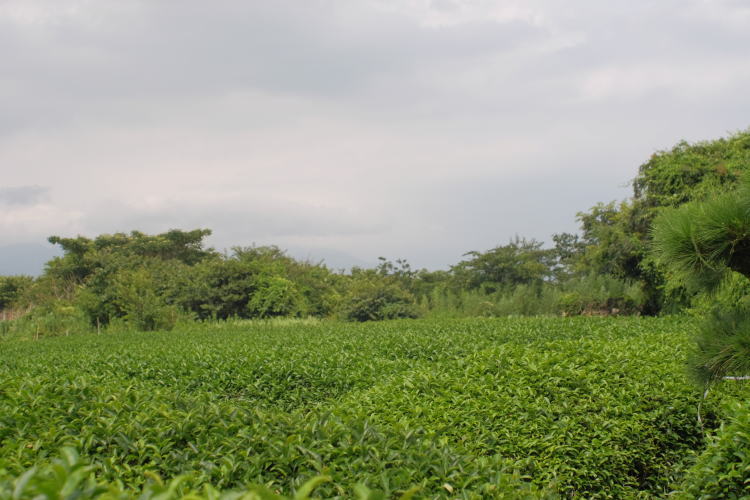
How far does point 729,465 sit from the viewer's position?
345 centimetres

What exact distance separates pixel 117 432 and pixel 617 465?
3.82 metres

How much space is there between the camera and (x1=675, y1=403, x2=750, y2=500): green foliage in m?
3.41

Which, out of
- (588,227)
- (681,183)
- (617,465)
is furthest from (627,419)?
(588,227)

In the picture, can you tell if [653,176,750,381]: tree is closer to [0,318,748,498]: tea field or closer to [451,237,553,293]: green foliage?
[0,318,748,498]: tea field

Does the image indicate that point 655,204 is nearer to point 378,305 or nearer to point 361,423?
point 378,305

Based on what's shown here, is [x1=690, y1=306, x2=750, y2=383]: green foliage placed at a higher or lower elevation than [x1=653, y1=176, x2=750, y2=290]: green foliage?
lower

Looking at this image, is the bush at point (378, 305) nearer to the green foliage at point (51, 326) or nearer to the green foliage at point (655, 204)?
the green foliage at point (655, 204)

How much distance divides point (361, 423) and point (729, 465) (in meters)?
2.17

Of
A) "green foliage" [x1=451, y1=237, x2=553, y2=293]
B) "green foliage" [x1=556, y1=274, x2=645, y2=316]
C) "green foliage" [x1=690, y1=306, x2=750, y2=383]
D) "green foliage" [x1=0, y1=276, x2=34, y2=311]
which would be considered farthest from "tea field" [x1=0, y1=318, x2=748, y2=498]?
"green foliage" [x1=0, y1=276, x2=34, y2=311]

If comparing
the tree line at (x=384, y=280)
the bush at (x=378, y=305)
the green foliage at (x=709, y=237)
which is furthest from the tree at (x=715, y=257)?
the bush at (x=378, y=305)

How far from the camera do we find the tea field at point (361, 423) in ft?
9.83

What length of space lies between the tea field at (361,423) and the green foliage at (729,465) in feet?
1.72

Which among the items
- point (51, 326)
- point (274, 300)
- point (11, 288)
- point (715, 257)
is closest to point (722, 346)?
point (715, 257)

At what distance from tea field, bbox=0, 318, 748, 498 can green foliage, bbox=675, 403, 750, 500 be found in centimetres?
53
